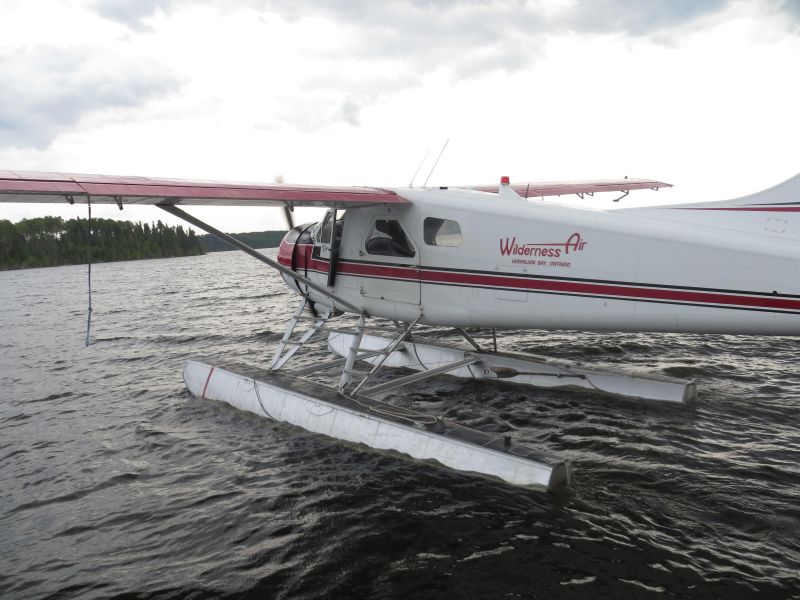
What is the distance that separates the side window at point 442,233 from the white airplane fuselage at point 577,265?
0.01 m

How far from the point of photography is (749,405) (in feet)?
22.5

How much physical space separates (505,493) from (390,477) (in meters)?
1.25

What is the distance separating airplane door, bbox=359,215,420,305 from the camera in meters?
7.09

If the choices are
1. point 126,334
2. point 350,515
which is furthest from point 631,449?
point 126,334

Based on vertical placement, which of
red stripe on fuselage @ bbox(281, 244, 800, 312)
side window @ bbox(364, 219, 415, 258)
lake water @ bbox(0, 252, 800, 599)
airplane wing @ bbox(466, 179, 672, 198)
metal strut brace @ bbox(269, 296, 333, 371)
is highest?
airplane wing @ bbox(466, 179, 672, 198)

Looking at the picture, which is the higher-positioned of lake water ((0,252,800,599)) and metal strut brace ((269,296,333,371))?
metal strut brace ((269,296,333,371))

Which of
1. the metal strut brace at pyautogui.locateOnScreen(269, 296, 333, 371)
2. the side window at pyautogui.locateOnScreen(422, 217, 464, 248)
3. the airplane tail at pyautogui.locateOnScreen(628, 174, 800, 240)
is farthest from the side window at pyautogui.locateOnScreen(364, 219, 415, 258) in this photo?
the airplane tail at pyautogui.locateOnScreen(628, 174, 800, 240)

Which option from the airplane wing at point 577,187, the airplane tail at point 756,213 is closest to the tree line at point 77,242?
the airplane wing at point 577,187

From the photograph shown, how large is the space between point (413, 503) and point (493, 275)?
293 cm

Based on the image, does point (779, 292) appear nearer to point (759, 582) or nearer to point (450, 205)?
point (759, 582)

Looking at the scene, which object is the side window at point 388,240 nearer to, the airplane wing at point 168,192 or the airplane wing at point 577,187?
the airplane wing at point 168,192

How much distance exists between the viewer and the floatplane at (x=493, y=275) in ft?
17.1

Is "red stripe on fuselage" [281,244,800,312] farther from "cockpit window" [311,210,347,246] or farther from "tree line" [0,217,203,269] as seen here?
"tree line" [0,217,203,269]

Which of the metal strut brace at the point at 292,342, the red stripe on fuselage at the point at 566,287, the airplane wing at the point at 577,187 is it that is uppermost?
the airplane wing at the point at 577,187
